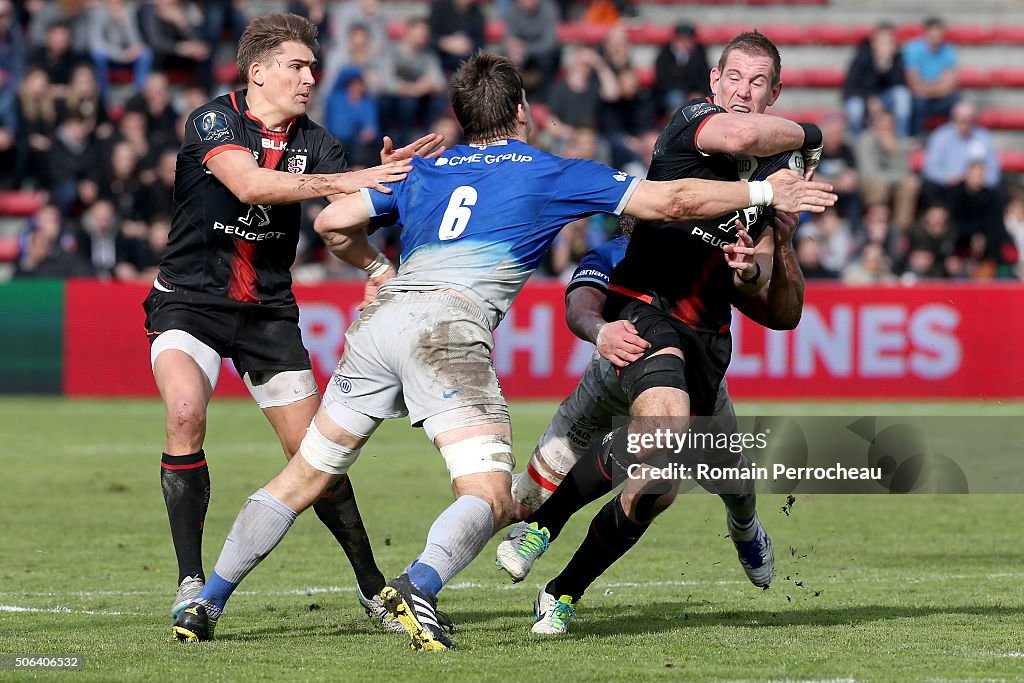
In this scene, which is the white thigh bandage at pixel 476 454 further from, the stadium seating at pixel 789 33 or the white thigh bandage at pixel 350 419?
the stadium seating at pixel 789 33

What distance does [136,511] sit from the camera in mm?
10484

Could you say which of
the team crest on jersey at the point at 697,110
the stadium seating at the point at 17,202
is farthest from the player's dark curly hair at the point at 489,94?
the stadium seating at the point at 17,202

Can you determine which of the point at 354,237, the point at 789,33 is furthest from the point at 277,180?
the point at 789,33

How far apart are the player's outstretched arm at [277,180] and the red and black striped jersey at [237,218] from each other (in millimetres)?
295

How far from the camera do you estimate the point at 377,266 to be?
22.3ft

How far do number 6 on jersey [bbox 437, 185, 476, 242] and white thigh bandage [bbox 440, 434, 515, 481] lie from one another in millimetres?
793

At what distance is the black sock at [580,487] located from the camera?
672 centimetres

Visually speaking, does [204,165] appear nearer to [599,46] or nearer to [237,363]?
[237,363]

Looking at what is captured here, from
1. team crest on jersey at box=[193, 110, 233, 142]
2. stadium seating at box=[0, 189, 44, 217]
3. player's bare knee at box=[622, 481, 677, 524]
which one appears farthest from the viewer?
stadium seating at box=[0, 189, 44, 217]

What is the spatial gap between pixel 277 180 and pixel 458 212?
37.7 inches

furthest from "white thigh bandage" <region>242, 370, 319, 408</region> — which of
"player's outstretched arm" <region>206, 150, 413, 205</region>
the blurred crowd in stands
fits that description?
the blurred crowd in stands

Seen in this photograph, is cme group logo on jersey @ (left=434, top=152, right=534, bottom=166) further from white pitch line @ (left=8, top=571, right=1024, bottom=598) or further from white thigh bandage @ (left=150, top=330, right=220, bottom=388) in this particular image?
white pitch line @ (left=8, top=571, right=1024, bottom=598)

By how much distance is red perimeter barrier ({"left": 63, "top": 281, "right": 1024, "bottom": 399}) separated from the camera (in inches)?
665

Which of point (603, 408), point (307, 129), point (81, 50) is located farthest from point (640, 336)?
point (81, 50)
